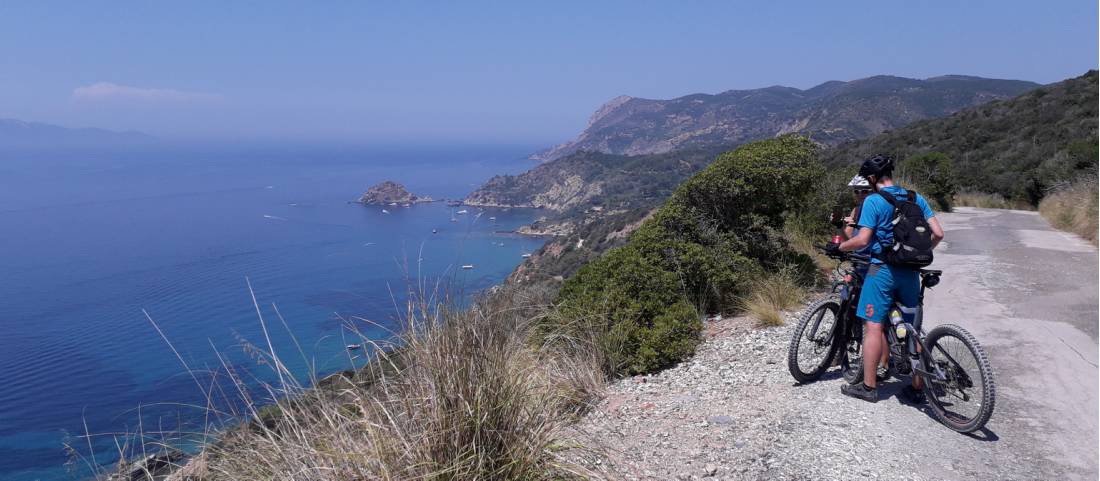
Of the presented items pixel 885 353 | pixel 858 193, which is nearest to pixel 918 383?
pixel 885 353

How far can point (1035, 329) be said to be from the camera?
18.9ft

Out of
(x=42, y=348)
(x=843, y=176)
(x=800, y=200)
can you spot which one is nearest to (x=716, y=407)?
(x=800, y=200)

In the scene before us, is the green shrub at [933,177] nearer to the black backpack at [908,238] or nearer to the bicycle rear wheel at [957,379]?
the bicycle rear wheel at [957,379]

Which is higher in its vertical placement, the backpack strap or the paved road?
the backpack strap

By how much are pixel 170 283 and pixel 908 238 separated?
61761 millimetres

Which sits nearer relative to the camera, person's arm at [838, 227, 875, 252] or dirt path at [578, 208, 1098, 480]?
→ dirt path at [578, 208, 1098, 480]

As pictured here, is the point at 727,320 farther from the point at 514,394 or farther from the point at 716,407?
the point at 514,394

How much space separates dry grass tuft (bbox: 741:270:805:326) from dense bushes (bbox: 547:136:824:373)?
184 millimetres

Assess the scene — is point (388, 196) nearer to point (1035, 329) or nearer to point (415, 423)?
point (1035, 329)

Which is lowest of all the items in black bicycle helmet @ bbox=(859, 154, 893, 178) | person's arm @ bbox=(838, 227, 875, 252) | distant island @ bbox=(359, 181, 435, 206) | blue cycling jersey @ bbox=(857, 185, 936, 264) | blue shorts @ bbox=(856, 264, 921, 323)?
distant island @ bbox=(359, 181, 435, 206)

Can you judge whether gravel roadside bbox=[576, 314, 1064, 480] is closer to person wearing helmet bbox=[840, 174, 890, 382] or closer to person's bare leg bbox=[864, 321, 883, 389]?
person's bare leg bbox=[864, 321, 883, 389]

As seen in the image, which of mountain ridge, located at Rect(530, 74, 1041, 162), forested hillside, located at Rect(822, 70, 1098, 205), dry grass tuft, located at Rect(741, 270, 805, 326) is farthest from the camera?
mountain ridge, located at Rect(530, 74, 1041, 162)

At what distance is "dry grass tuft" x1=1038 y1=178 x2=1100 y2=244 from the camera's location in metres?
11.1

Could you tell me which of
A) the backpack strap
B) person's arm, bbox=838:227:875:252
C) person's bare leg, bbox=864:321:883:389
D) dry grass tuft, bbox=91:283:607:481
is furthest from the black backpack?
dry grass tuft, bbox=91:283:607:481
